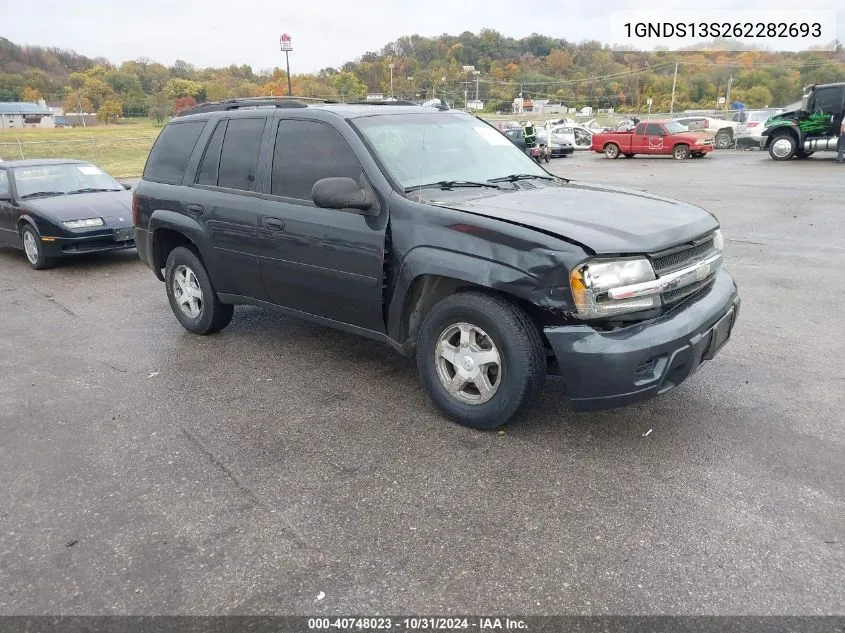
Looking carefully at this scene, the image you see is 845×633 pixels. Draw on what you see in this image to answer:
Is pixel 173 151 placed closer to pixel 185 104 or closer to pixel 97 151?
pixel 185 104

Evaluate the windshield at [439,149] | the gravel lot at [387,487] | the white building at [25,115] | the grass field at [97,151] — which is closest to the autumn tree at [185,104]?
the gravel lot at [387,487]

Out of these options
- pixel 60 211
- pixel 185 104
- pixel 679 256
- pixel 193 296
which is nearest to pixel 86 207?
pixel 60 211

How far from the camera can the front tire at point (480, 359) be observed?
3.46 m

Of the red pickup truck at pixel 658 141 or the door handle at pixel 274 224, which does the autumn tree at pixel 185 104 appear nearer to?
the door handle at pixel 274 224

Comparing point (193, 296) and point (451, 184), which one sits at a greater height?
point (451, 184)

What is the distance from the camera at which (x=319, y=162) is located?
172 inches

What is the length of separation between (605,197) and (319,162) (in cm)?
191

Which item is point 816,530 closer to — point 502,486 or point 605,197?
point 502,486

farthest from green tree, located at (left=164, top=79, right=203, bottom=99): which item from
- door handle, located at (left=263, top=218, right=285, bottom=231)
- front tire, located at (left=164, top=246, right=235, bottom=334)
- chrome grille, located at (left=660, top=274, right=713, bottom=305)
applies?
chrome grille, located at (left=660, top=274, right=713, bottom=305)

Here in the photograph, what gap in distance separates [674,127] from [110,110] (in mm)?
64640

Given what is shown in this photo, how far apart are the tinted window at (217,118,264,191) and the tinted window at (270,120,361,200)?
0.79 feet

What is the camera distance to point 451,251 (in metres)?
3.63

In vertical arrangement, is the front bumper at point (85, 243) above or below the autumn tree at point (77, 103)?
below

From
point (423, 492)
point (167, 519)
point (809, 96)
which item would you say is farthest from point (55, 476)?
point (809, 96)
